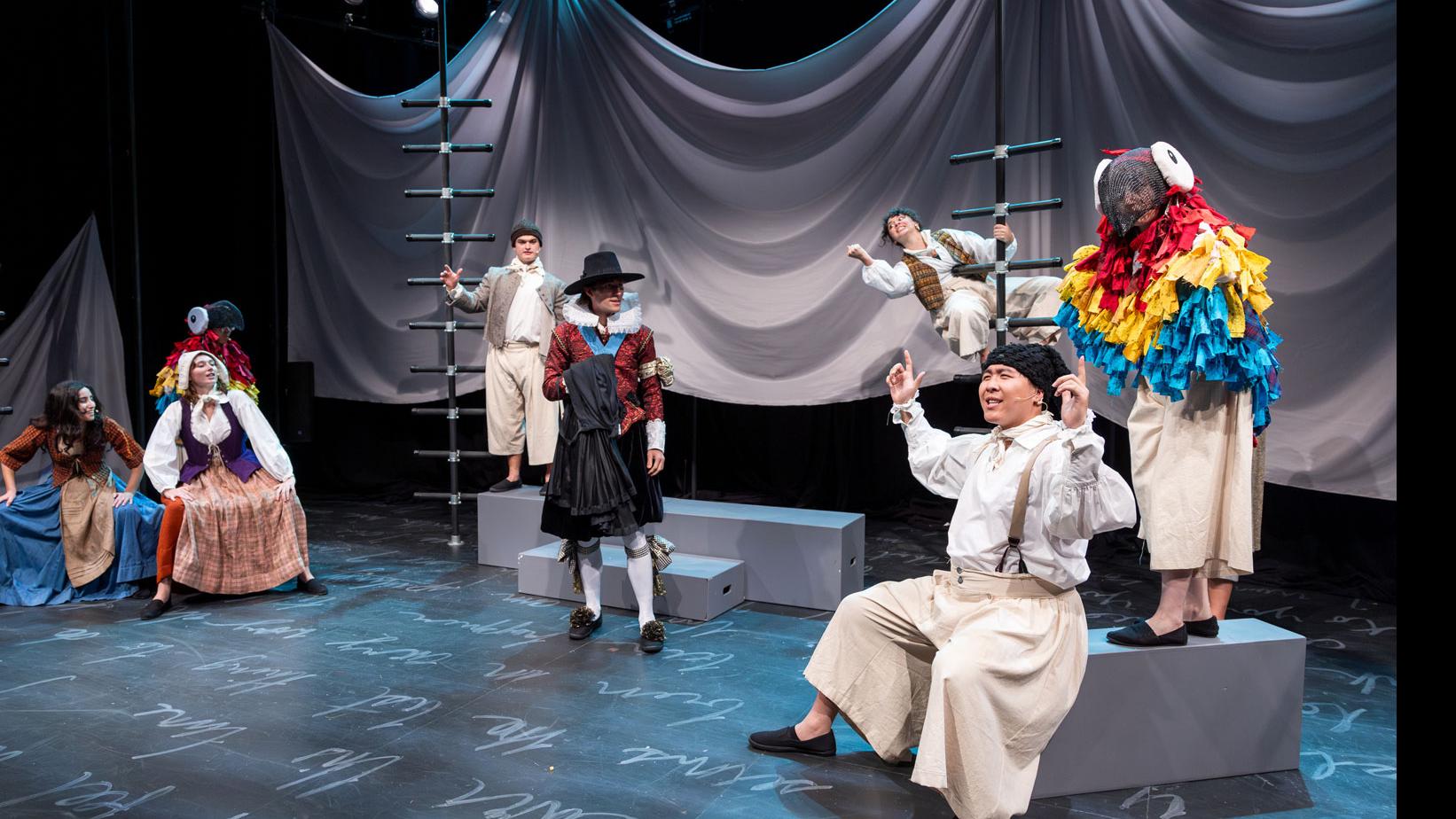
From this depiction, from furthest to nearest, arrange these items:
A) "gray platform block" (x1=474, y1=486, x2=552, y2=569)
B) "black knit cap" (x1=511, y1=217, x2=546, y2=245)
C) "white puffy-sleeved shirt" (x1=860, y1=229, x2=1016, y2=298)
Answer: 1. "black knit cap" (x1=511, y1=217, x2=546, y2=245)
2. "gray platform block" (x1=474, y1=486, x2=552, y2=569)
3. "white puffy-sleeved shirt" (x1=860, y1=229, x2=1016, y2=298)

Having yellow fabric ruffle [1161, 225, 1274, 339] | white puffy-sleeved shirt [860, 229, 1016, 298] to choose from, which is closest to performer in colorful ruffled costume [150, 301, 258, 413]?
white puffy-sleeved shirt [860, 229, 1016, 298]

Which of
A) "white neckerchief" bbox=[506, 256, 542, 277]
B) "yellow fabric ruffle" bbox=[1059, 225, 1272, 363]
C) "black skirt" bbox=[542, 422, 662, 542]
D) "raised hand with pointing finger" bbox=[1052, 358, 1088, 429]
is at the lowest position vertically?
"black skirt" bbox=[542, 422, 662, 542]

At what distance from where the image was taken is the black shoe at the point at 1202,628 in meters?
2.80

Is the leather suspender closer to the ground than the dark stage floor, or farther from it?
farther from it

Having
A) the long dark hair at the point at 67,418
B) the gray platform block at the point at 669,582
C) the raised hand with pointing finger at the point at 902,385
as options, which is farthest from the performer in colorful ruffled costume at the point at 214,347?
the raised hand with pointing finger at the point at 902,385

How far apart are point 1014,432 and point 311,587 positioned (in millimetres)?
3531

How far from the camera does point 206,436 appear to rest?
469cm

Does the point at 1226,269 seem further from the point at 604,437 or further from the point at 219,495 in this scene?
the point at 219,495

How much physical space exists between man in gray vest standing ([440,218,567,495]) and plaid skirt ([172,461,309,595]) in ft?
3.76

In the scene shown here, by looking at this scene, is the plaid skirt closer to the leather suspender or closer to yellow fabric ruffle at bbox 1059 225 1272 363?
the leather suspender

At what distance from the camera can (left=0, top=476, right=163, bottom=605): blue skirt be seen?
4.63 metres

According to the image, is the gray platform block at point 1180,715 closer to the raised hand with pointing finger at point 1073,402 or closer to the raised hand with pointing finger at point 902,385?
the raised hand with pointing finger at point 1073,402

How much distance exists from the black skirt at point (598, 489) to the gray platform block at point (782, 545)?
2.61 feet
